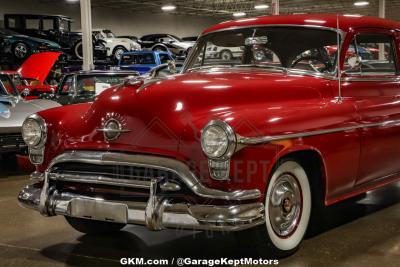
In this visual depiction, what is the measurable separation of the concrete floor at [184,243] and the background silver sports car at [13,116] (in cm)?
206

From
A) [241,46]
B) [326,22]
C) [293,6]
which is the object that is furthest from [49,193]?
[293,6]

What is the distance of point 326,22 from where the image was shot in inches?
169

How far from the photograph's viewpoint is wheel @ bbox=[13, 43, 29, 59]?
1752cm

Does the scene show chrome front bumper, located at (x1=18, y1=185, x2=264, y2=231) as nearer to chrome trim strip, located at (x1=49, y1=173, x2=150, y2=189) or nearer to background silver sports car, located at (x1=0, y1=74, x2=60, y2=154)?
chrome trim strip, located at (x1=49, y1=173, x2=150, y2=189)

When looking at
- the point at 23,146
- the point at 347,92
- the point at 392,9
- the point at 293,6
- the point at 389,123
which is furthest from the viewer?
the point at 392,9

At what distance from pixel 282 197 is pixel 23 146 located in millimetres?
4585

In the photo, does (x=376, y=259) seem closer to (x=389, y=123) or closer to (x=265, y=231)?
(x=265, y=231)

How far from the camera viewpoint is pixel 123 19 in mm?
30062

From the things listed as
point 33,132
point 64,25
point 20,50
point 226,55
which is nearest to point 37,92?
point 20,50

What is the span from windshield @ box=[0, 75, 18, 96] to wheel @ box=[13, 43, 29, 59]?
32.1 ft

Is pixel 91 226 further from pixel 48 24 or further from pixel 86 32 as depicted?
pixel 48 24

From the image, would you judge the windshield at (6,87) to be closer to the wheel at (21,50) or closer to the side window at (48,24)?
the wheel at (21,50)

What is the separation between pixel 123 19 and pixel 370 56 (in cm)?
2641

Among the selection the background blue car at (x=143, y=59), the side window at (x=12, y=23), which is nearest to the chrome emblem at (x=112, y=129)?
the background blue car at (x=143, y=59)
